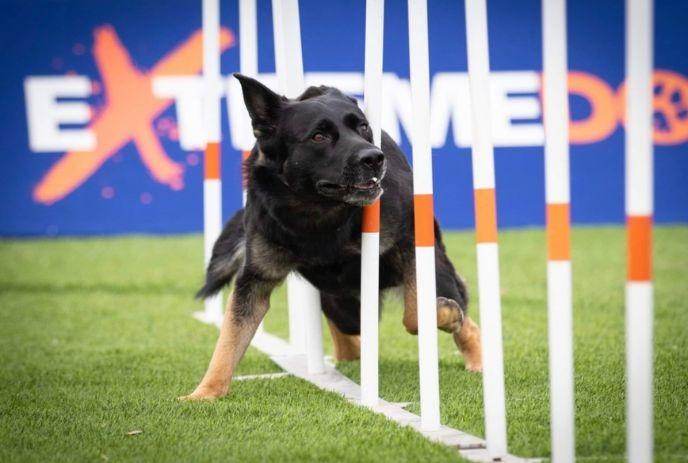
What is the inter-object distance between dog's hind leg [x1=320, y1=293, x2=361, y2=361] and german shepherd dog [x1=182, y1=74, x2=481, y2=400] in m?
0.47

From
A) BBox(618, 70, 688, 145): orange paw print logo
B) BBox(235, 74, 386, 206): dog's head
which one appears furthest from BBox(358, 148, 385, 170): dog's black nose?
BBox(618, 70, 688, 145): orange paw print logo

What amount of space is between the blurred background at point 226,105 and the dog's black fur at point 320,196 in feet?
27.8

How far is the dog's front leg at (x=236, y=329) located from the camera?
496 cm

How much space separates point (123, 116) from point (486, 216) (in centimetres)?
1071

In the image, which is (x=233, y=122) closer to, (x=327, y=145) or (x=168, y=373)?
(x=168, y=373)

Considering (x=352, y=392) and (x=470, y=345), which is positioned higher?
(x=470, y=345)

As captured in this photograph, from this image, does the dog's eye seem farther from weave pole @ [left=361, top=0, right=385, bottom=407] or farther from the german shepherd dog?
weave pole @ [left=361, top=0, right=385, bottom=407]

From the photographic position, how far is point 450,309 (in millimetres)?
5070

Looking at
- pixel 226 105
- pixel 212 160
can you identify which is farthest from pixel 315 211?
pixel 226 105

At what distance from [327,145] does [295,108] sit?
283mm

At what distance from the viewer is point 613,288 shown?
9.17m

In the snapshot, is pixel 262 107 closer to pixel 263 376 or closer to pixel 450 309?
pixel 450 309

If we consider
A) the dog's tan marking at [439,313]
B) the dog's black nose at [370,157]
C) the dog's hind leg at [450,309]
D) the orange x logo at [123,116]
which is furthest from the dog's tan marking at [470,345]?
the orange x logo at [123,116]

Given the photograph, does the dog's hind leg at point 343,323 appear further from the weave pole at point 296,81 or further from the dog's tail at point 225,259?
the dog's tail at point 225,259
